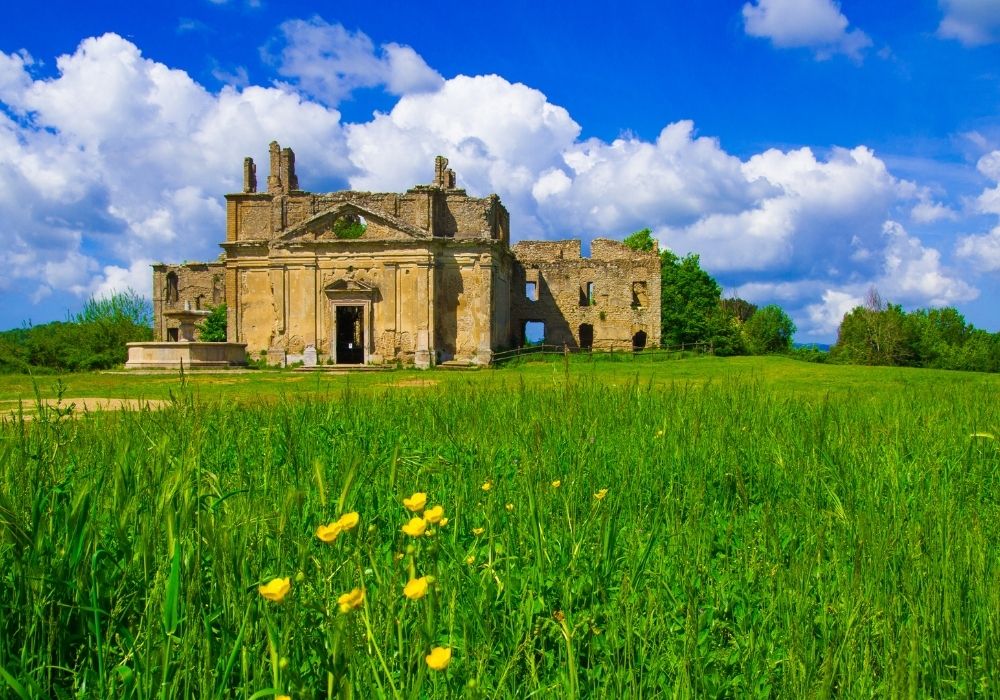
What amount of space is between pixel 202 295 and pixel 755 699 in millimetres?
48380

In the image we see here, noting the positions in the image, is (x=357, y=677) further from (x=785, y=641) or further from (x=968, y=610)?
(x=968, y=610)

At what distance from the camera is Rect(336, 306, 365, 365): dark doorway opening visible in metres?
32.2

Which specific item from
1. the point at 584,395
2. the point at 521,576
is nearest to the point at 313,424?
the point at 584,395

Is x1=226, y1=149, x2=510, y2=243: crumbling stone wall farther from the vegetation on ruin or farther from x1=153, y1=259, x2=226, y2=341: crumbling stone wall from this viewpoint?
x1=153, y1=259, x2=226, y2=341: crumbling stone wall

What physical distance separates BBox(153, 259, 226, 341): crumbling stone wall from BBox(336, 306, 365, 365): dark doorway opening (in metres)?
15.2

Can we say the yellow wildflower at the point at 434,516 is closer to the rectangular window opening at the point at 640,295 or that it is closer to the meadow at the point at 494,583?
the meadow at the point at 494,583

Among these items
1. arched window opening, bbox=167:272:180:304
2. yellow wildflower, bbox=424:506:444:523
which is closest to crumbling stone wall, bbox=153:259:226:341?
arched window opening, bbox=167:272:180:304

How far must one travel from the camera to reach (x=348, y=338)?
35.0 meters

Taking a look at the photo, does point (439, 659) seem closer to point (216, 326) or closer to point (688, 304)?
point (216, 326)

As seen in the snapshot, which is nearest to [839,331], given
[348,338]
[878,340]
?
[878,340]

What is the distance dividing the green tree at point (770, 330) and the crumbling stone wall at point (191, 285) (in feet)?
154

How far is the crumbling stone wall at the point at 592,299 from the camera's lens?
42375mm

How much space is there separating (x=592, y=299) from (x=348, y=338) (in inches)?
633

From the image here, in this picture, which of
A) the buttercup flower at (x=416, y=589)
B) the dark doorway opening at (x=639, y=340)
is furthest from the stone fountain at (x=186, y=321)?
the buttercup flower at (x=416, y=589)
